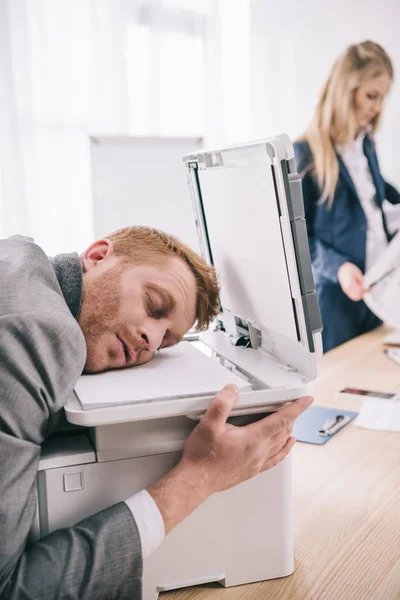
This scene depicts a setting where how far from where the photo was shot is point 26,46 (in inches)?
92.8

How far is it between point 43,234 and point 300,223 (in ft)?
5.65

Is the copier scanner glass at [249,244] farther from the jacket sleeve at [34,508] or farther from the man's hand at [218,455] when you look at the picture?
the jacket sleeve at [34,508]

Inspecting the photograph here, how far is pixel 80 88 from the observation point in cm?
255

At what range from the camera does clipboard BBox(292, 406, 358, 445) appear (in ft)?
5.07

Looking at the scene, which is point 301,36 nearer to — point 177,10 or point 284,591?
point 177,10

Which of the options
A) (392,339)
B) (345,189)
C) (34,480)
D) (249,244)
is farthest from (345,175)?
(34,480)

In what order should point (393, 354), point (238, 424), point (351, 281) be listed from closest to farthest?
point (238, 424), point (393, 354), point (351, 281)

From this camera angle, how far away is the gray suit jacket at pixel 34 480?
31.3 inches

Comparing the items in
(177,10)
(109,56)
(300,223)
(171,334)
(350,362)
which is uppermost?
(177,10)

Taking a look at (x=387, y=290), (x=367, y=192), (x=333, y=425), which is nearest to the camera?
(x=333, y=425)

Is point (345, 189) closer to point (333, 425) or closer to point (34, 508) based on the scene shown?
point (333, 425)

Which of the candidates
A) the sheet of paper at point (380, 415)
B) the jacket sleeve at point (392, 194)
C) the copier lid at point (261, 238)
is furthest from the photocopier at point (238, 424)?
the jacket sleeve at point (392, 194)

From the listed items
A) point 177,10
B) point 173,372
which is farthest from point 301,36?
point 173,372

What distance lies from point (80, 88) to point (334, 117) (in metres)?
1.17
